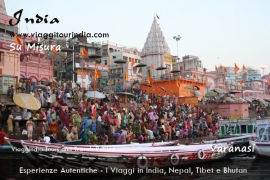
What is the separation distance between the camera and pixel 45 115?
16.9 metres

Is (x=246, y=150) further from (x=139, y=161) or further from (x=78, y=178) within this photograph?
(x=78, y=178)

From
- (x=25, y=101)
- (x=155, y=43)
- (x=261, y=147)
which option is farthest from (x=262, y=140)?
(x=155, y=43)

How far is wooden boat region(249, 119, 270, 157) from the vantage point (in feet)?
52.3

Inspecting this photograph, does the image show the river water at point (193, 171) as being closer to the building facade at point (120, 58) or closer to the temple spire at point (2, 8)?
the temple spire at point (2, 8)

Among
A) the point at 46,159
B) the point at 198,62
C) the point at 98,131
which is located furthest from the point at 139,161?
the point at 198,62

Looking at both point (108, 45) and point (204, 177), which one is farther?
point (108, 45)

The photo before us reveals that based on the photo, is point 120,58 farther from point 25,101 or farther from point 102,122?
A: point 25,101

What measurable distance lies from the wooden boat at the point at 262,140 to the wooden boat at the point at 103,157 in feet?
15.2

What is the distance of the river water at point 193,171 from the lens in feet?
36.5

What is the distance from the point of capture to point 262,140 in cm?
1658

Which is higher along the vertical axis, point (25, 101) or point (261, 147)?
point (25, 101)

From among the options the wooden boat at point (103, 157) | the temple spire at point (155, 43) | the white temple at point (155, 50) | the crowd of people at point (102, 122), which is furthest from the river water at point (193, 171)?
the temple spire at point (155, 43)

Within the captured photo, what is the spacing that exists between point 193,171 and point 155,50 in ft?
106

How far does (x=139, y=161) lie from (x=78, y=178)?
2.29 meters
